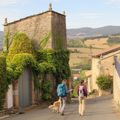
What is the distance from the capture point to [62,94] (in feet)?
73.6

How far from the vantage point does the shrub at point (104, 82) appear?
55463 mm

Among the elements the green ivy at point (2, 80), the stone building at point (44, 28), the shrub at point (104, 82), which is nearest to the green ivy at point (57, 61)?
the stone building at point (44, 28)

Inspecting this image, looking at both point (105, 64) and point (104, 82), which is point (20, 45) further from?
point (105, 64)

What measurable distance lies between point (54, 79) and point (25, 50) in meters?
3.89

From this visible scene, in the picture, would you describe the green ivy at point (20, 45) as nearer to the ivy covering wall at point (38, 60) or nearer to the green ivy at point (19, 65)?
the ivy covering wall at point (38, 60)

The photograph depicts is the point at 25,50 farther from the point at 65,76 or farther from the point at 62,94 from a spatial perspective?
the point at 62,94

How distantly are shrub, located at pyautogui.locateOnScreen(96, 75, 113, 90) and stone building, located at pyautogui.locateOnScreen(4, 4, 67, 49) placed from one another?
17634mm

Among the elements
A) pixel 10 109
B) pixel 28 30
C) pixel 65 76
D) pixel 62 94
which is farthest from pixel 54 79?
pixel 62 94

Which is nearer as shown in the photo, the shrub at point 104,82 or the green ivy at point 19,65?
the green ivy at point 19,65

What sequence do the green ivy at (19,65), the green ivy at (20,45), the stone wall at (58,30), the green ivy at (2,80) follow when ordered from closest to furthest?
the green ivy at (2,80)
the green ivy at (19,65)
the green ivy at (20,45)
the stone wall at (58,30)

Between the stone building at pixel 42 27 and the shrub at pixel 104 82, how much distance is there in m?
17.6

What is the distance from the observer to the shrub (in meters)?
55.5

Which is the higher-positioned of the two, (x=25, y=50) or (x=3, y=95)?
(x=25, y=50)

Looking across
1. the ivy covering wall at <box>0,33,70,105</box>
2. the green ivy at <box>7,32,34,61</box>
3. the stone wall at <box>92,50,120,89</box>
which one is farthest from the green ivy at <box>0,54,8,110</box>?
the stone wall at <box>92,50,120,89</box>
